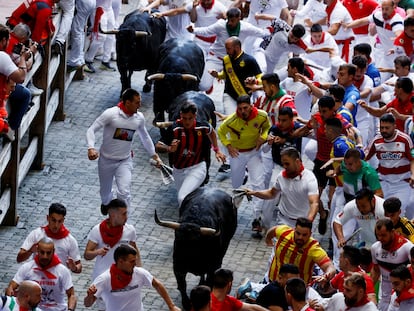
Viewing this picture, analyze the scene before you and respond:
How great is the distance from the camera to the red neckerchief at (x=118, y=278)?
47.5 ft

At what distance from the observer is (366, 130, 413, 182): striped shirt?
17.7 meters

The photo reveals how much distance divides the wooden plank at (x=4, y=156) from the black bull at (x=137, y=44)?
496cm

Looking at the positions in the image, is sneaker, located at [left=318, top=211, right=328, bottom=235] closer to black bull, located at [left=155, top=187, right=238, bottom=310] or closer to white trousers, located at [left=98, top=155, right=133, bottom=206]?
black bull, located at [left=155, top=187, right=238, bottom=310]

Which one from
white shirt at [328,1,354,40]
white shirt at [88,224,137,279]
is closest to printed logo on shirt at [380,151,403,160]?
white shirt at [88,224,137,279]

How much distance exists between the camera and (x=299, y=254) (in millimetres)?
15367

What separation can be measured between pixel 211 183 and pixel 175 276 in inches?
155

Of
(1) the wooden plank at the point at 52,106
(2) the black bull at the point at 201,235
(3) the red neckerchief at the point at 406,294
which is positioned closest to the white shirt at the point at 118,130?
(2) the black bull at the point at 201,235

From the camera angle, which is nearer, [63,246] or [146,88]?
[63,246]

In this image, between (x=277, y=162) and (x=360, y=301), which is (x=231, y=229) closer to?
(x=277, y=162)

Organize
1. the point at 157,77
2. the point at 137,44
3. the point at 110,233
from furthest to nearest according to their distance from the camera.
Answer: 1. the point at 137,44
2. the point at 157,77
3. the point at 110,233

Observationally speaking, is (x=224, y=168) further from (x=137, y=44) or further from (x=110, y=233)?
(x=110, y=233)

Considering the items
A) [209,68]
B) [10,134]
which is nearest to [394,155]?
[10,134]

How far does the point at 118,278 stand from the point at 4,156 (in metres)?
Answer: 3.77

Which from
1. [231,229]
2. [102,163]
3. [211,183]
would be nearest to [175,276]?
[231,229]
